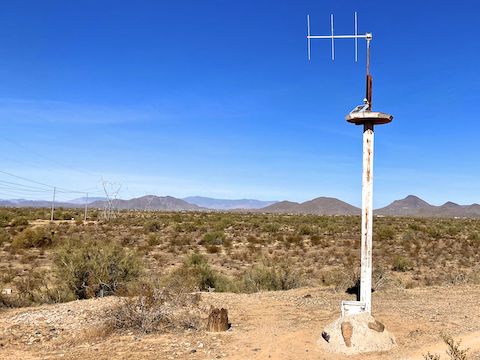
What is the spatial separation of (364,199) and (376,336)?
222cm

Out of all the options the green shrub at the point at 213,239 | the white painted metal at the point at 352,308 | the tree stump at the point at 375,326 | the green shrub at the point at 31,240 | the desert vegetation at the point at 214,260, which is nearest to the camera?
the tree stump at the point at 375,326

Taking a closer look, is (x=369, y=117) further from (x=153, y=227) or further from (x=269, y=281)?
(x=153, y=227)

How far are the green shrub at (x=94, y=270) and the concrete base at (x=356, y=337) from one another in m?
5.88

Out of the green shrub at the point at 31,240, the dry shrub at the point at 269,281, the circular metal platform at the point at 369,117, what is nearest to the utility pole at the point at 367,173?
the circular metal platform at the point at 369,117

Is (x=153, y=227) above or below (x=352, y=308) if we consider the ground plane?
above

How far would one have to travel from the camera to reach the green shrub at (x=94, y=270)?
12.1 m

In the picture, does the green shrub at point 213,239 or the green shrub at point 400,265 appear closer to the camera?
the green shrub at point 400,265

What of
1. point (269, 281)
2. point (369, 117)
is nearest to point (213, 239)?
point (269, 281)

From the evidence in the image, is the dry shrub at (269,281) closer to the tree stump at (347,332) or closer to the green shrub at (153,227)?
the tree stump at (347,332)

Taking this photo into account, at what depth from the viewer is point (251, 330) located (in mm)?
8750

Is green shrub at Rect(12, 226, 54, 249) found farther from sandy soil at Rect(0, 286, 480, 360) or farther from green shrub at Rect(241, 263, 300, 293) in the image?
sandy soil at Rect(0, 286, 480, 360)

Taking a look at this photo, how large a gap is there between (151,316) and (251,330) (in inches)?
70.2

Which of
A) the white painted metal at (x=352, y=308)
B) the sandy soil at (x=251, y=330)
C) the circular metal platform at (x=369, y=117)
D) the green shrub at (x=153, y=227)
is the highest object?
the circular metal platform at (x=369, y=117)

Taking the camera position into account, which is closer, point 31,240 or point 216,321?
point 216,321
